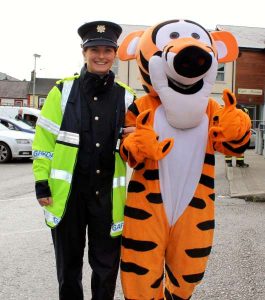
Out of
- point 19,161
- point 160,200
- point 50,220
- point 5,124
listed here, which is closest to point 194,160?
point 160,200

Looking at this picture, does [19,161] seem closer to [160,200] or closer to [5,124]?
[5,124]

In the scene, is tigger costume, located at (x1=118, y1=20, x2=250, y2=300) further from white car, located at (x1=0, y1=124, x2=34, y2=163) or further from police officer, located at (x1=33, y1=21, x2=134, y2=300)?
white car, located at (x1=0, y1=124, x2=34, y2=163)

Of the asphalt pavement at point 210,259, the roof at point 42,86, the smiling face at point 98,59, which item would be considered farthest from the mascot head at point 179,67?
the roof at point 42,86

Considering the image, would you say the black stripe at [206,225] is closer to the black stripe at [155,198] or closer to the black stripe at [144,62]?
the black stripe at [155,198]

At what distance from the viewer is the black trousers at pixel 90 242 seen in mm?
2826

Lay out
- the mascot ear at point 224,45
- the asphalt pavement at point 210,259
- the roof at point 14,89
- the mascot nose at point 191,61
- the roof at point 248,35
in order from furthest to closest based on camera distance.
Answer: the roof at point 14,89 → the roof at point 248,35 → the asphalt pavement at point 210,259 → the mascot ear at point 224,45 → the mascot nose at point 191,61

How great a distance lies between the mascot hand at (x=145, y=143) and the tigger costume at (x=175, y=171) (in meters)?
0.02

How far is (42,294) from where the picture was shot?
359 cm

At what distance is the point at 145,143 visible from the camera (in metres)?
2.53

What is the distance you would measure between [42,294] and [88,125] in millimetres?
1650

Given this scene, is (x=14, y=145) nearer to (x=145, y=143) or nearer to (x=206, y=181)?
(x=206, y=181)

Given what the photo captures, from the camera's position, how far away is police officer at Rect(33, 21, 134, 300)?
2.79 m

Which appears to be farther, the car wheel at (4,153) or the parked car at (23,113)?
the parked car at (23,113)

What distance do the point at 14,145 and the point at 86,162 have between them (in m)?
10.7
